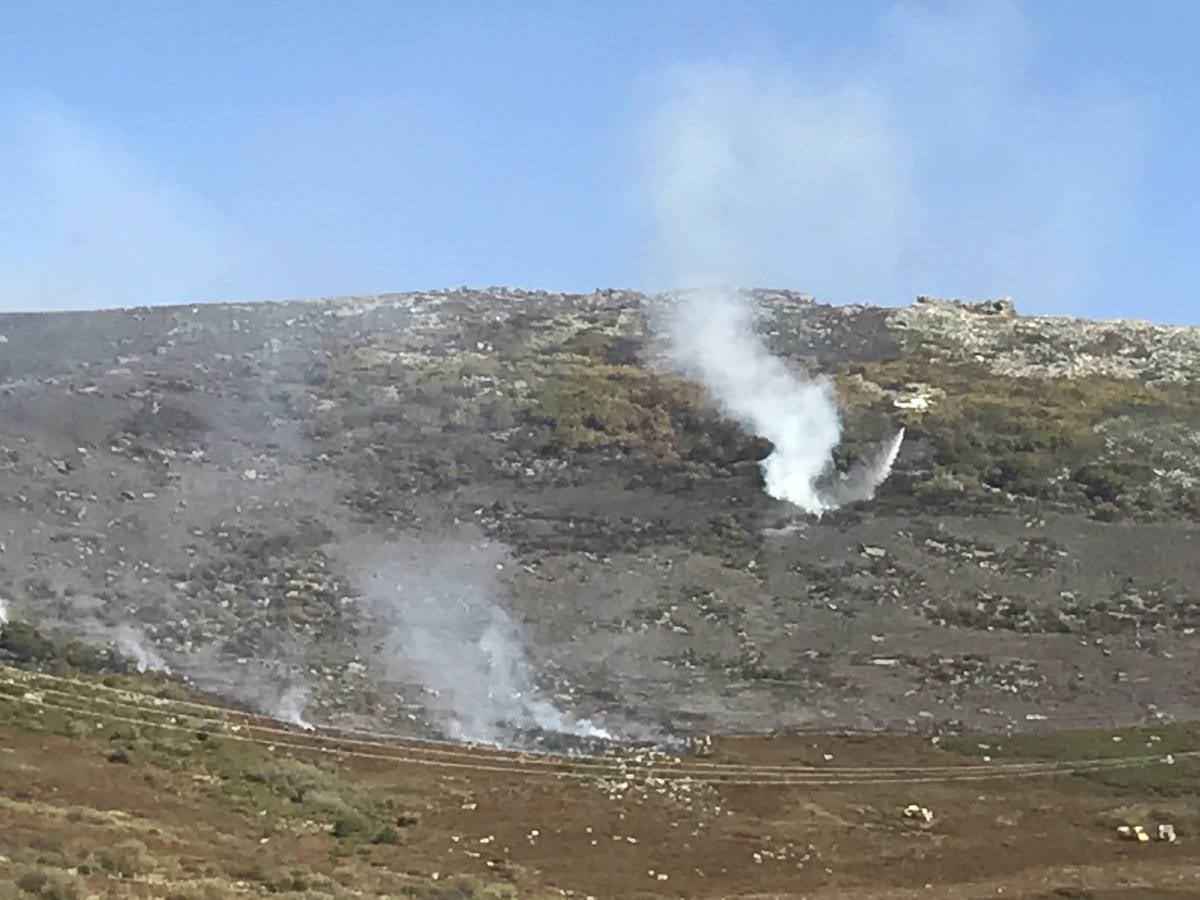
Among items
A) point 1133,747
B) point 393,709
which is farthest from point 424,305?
point 1133,747

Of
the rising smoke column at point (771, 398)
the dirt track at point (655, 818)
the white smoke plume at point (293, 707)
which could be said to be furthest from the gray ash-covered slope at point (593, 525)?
the dirt track at point (655, 818)

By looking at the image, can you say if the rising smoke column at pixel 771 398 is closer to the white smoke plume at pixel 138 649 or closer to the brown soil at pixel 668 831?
the brown soil at pixel 668 831

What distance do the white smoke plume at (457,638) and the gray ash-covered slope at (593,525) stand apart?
0.22 metres

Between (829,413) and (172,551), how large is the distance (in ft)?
96.4

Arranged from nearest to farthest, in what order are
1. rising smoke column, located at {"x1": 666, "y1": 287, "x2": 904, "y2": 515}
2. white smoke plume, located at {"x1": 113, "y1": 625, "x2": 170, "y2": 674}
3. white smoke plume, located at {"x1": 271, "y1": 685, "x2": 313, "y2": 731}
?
white smoke plume, located at {"x1": 271, "y1": 685, "x2": 313, "y2": 731} → white smoke plume, located at {"x1": 113, "y1": 625, "x2": 170, "y2": 674} → rising smoke column, located at {"x1": 666, "y1": 287, "x2": 904, "y2": 515}

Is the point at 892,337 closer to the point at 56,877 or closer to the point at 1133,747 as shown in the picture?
the point at 1133,747

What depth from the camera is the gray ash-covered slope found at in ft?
111

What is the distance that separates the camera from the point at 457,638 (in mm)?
35750

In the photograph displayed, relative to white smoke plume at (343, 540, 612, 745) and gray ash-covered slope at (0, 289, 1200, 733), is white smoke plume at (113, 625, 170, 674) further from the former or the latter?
white smoke plume at (343, 540, 612, 745)

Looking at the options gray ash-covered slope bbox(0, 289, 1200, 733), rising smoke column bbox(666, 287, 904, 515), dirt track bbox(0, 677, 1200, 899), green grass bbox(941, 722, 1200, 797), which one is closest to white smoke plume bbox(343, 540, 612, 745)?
gray ash-covered slope bbox(0, 289, 1200, 733)

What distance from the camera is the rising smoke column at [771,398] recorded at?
4925cm

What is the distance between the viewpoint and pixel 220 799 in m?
24.5

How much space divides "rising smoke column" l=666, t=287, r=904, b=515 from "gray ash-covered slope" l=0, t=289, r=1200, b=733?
106 cm

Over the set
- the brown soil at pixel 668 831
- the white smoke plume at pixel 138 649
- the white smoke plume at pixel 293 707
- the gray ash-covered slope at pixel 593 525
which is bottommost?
the brown soil at pixel 668 831
